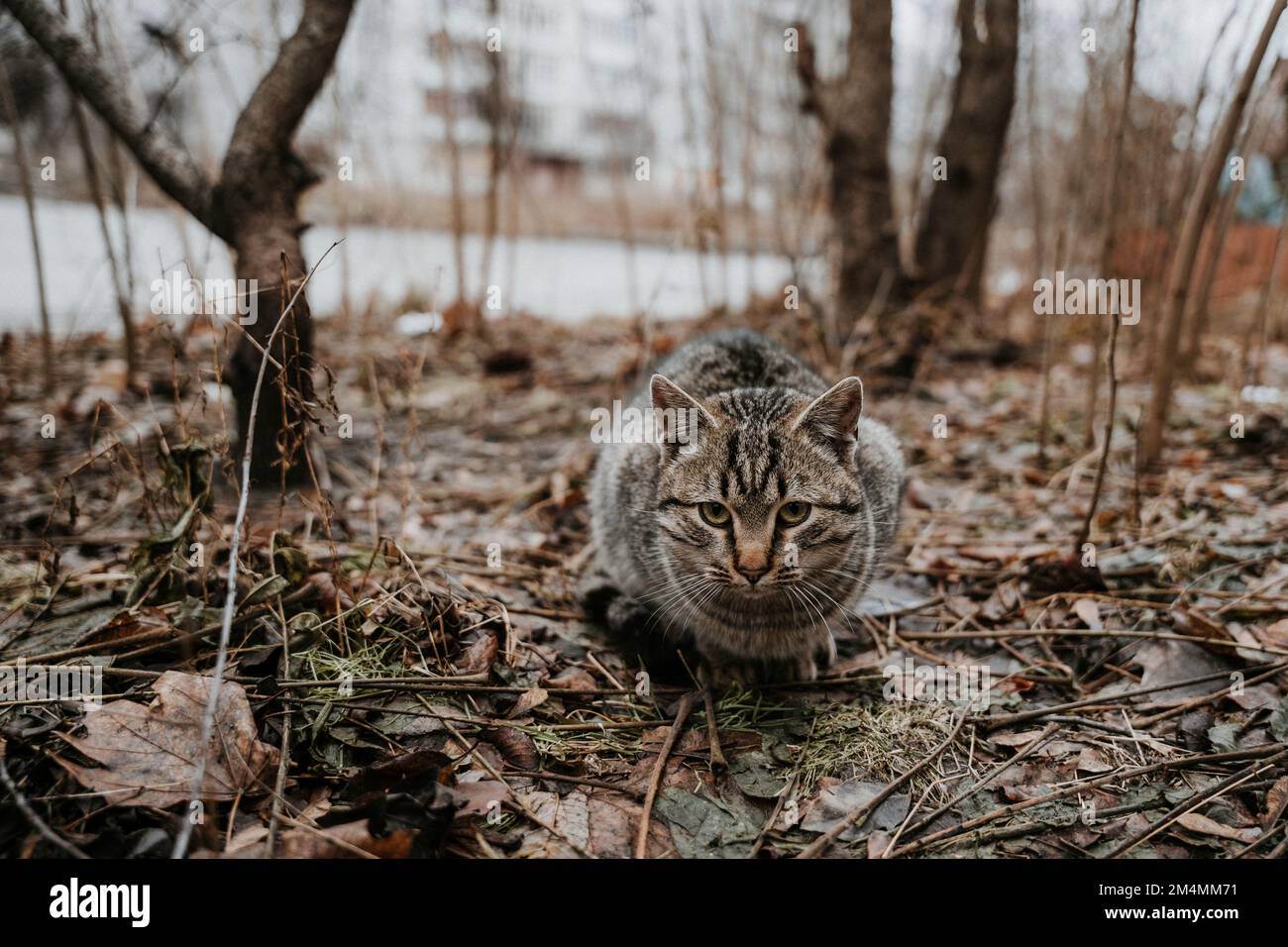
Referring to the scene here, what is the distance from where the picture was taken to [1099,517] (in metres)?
3.64

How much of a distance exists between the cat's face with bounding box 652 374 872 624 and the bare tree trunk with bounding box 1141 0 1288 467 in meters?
1.69

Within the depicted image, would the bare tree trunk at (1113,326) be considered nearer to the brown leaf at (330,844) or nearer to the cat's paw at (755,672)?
the cat's paw at (755,672)

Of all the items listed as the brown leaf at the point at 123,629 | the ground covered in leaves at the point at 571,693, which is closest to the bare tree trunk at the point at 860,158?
the ground covered in leaves at the point at 571,693

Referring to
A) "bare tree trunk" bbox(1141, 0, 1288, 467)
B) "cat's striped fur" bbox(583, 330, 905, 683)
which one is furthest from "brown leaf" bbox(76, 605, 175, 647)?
"bare tree trunk" bbox(1141, 0, 1288, 467)

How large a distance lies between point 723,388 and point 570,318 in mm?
7147

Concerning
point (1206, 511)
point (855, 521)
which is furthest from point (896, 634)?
point (1206, 511)

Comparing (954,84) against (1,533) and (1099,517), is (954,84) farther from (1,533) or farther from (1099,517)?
(1,533)

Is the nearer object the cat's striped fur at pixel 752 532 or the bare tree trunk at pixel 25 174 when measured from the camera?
the cat's striped fur at pixel 752 532

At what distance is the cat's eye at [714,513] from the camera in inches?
104

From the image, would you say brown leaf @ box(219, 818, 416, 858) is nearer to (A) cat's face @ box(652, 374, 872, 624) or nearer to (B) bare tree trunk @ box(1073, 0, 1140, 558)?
(A) cat's face @ box(652, 374, 872, 624)

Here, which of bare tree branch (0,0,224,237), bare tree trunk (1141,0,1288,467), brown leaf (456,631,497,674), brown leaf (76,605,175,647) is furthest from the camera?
bare tree branch (0,0,224,237)

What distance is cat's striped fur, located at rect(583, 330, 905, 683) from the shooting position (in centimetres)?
259

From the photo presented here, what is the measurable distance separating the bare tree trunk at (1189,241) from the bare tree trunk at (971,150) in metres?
3.38
